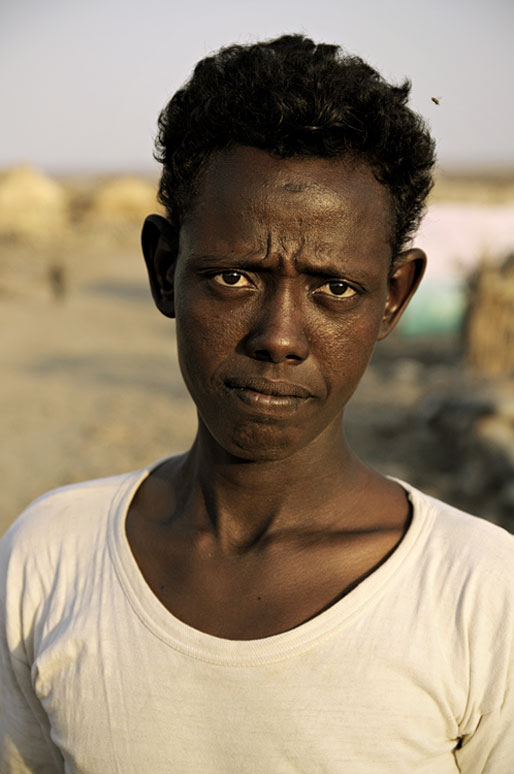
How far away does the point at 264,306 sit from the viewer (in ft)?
4.30

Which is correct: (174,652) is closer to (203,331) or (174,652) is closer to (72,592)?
(72,592)

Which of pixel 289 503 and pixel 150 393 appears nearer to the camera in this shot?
pixel 289 503

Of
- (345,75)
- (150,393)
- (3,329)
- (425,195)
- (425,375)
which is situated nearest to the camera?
(345,75)

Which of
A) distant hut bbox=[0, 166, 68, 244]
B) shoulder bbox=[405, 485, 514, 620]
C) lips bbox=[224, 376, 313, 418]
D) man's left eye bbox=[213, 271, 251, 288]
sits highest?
distant hut bbox=[0, 166, 68, 244]

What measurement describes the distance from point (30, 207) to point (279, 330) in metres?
24.4

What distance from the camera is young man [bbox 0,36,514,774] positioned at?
1.26 metres

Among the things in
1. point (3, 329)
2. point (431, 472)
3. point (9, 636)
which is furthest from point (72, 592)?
point (3, 329)

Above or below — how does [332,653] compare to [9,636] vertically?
above

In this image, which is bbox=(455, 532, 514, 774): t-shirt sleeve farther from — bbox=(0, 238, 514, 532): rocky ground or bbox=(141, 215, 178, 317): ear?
bbox=(0, 238, 514, 532): rocky ground

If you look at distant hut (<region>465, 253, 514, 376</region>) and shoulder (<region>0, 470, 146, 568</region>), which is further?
distant hut (<region>465, 253, 514, 376</region>)

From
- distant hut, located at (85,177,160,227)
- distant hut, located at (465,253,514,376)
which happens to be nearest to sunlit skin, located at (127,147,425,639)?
distant hut, located at (465,253,514,376)

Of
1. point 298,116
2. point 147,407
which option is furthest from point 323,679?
point 147,407

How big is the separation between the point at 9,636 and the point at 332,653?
60 cm

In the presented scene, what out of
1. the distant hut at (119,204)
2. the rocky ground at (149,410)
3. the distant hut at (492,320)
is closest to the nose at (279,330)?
the rocky ground at (149,410)
